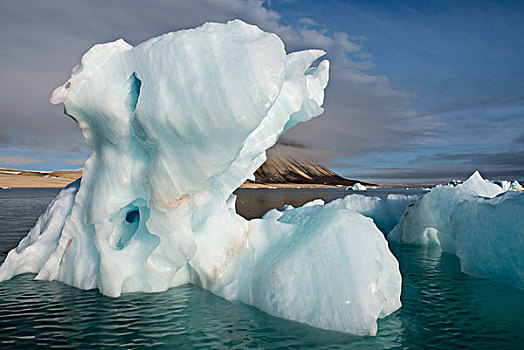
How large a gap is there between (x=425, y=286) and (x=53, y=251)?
8.18 meters

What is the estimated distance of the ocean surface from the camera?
531 centimetres

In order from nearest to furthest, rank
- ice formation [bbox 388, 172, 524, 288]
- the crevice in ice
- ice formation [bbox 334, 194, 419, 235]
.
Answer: the crevice in ice, ice formation [bbox 388, 172, 524, 288], ice formation [bbox 334, 194, 419, 235]

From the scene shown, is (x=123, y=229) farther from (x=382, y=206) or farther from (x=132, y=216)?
(x=382, y=206)

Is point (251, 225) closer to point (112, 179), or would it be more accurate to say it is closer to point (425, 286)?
point (112, 179)

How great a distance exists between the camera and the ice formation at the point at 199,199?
19.1 ft

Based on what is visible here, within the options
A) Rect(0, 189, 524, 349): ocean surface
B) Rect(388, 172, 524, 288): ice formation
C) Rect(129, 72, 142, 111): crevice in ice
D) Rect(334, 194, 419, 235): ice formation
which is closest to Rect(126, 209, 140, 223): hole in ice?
Rect(0, 189, 524, 349): ocean surface

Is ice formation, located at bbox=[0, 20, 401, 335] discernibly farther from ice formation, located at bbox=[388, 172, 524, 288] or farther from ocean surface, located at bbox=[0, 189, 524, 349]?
ice formation, located at bbox=[388, 172, 524, 288]

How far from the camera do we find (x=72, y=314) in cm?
634

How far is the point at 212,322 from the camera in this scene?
6.08 meters

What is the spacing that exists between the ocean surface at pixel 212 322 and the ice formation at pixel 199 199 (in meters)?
0.31

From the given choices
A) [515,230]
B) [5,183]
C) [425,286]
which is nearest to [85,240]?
[425,286]

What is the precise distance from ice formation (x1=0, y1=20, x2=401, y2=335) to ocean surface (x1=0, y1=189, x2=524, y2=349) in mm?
315

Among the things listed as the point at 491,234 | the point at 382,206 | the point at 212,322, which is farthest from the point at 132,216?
the point at 382,206

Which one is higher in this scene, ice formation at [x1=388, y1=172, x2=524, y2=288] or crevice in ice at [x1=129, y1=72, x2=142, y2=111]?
crevice in ice at [x1=129, y1=72, x2=142, y2=111]
